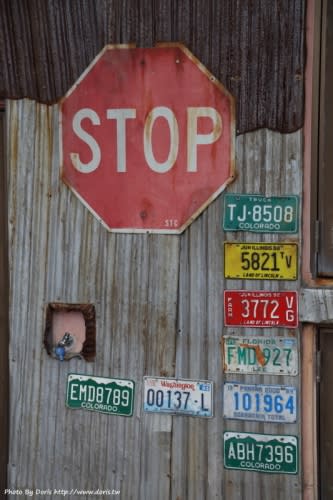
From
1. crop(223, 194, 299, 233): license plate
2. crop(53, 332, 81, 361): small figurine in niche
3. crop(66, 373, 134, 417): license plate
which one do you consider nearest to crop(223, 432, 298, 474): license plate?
crop(66, 373, 134, 417): license plate

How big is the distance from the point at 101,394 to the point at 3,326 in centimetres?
67

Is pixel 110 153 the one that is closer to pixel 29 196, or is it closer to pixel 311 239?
pixel 29 196

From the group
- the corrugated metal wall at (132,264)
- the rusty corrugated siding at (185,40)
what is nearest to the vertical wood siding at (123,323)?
the corrugated metal wall at (132,264)

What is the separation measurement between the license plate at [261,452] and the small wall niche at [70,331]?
85 centimetres

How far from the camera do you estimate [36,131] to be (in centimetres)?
323

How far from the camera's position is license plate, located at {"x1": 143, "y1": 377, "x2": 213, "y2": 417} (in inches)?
122

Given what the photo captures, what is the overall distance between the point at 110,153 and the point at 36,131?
1.43ft

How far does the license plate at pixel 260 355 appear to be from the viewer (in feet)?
9.86

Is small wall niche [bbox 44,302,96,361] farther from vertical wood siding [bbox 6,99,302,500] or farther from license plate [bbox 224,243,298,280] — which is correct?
license plate [bbox 224,243,298,280]

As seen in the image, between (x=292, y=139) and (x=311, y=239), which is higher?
(x=292, y=139)

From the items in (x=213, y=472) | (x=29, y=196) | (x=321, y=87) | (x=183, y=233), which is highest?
(x=321, y=87)

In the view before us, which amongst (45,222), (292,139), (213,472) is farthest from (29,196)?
(213,472)

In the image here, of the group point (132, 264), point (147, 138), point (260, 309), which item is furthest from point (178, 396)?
point (147, 138)

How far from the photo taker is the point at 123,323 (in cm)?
317
